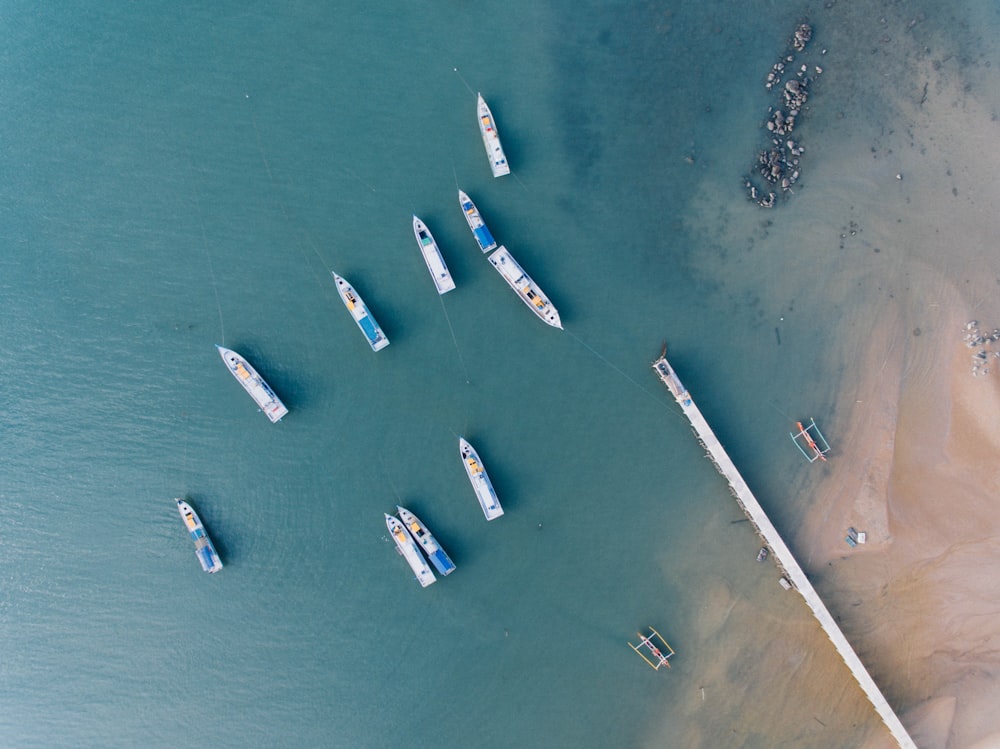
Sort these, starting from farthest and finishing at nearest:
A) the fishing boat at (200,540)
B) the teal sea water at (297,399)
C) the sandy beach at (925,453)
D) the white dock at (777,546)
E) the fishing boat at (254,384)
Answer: the sandy beach at (925,453), the teal sea water at (297,399), the white dock at (777,546), the fishing boat at (200,540), the fishing boat at (254,384)

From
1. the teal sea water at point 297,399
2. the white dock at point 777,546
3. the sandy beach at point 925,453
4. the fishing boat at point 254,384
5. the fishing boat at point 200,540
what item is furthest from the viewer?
the sandy beach at point 925,453

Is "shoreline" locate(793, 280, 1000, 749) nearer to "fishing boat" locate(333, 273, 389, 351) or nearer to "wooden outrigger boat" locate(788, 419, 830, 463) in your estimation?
"wooden outrigger boat" locate(788, 419, 830, 463)

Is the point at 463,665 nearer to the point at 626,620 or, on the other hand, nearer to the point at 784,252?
the point at 626,620

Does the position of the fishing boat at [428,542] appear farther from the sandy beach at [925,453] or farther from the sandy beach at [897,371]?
the sandy beach at [925,453]

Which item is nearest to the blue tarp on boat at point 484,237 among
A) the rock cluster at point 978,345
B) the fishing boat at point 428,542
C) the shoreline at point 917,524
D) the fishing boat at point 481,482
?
the fishing boat at point 481,482

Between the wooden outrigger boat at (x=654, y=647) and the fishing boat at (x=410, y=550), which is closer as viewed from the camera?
the fishing boat at (x=410, y=550)

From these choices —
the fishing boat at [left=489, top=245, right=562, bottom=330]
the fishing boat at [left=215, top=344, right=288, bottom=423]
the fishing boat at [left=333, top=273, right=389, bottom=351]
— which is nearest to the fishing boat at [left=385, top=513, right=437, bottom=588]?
the fishing boat at [left=215, top=344, right=288, bottom=423]
